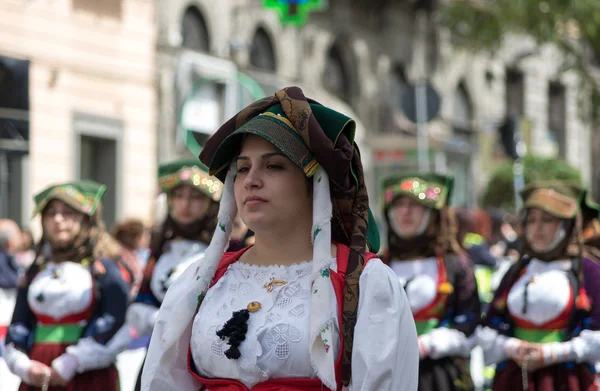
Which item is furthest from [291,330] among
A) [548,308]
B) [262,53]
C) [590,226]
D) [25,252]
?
[262,53]

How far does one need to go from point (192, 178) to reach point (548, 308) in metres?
2.24

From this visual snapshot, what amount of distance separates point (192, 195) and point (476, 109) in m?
26.2

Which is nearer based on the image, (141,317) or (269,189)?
(269,189)

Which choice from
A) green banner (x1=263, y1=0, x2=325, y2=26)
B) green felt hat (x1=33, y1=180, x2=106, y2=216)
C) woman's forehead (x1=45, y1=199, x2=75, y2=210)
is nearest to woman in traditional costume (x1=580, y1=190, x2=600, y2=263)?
green felt hat (x1=33, y1=180, x2=106, y2=216)

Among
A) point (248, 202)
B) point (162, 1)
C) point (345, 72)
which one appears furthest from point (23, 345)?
point (345, 72)

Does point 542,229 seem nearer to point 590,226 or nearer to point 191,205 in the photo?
point 590,226

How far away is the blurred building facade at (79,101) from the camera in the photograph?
52.8ft

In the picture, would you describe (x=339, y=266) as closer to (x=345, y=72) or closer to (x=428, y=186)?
(x=428, y=186)

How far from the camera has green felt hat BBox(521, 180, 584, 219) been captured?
6.32 m

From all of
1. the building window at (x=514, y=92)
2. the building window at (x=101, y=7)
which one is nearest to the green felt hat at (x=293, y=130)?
the building window at (x=101, y=7)

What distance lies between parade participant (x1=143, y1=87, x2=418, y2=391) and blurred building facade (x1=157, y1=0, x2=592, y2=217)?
7075mm

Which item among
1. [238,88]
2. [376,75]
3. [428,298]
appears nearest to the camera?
[428,298]

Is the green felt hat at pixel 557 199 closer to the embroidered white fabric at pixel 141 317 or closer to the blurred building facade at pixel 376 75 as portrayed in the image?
the embroidered white fabric at pixel 141 317

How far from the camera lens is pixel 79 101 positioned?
1742cm
